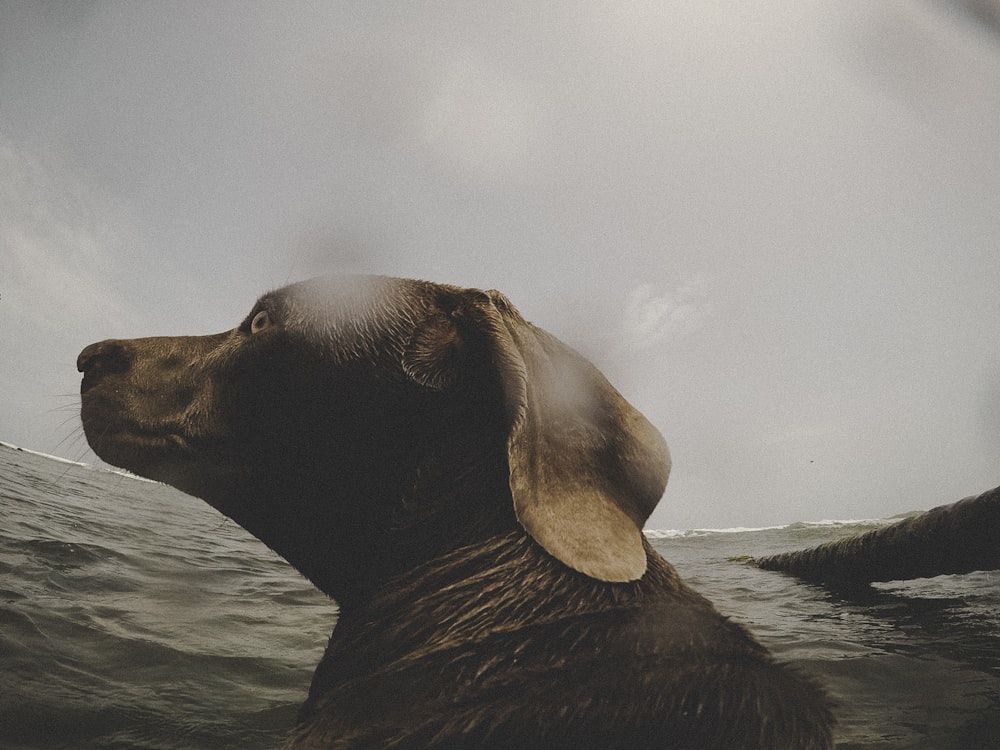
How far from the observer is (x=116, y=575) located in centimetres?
482

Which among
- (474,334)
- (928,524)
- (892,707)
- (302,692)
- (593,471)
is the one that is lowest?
(892,707)

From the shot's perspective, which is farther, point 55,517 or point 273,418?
point 55,517

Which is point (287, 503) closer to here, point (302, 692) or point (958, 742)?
point (302, 692)

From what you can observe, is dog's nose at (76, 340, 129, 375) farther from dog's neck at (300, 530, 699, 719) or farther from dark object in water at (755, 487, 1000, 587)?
dark object in water at (755, 487, 1000, 587)

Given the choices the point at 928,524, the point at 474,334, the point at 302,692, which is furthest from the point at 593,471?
the point at 928,524

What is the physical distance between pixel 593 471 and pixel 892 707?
2381 mm

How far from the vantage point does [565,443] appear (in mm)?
1805

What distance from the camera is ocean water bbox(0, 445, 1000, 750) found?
2541 millimetres

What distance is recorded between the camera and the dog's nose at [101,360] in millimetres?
2531

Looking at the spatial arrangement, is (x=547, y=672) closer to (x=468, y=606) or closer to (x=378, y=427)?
(x=468, y=606)

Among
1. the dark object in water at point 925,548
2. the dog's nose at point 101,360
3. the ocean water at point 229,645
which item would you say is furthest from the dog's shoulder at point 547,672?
the dark object in water at point 925,548

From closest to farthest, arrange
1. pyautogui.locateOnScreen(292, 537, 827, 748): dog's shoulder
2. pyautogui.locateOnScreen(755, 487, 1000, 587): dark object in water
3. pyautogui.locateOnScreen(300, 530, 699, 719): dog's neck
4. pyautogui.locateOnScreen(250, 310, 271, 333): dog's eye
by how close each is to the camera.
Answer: pyautogui.locateOnScreen(292, 537, 827, 748): dog's shoulder, pyautogui.locateOnScreen(300, 530, 699, 719): dog's neck, pyautogui.locateOnScreen(250, 310, 271, 333): dog's eye, pyautogui.locateOnScreen(755, 487, 1000, 587): dark object in water

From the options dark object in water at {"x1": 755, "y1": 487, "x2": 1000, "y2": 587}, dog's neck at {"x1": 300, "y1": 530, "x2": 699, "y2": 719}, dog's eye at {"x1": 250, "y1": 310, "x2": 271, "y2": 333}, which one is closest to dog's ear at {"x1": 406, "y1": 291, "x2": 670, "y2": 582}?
dog's neck at {"x1": 300, "y1": 530, "x2": 699, "y2": 719}

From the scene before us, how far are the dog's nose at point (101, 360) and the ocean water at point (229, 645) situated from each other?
1.33 metres
